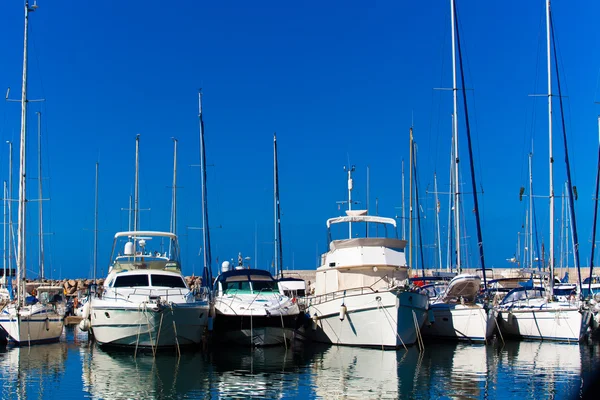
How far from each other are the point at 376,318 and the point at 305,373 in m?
5.06

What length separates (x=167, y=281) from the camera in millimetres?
25672

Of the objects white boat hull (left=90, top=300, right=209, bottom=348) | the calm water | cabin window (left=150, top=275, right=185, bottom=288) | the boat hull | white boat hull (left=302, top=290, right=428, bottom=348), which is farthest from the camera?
cabin window (left=150, top=275, right=185, bottom=288)

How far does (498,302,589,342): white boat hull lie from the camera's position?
2656cm

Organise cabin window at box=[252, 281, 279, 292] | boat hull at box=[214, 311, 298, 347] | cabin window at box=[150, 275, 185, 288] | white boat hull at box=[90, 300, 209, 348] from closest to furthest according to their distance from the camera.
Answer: white boat hull at box=[90, 300, 209, 348] < boat hull at box=[214, 311, 298, 347] < cabin window at box=[150, 275, 185, 288] < cabin window at box=[252, 281, 279, 292]

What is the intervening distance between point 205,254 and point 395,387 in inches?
686

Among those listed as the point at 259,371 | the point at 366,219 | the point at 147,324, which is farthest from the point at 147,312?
the point at 366,219

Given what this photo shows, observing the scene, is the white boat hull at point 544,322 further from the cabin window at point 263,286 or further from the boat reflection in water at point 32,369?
the boat reflection in water at point 32,369

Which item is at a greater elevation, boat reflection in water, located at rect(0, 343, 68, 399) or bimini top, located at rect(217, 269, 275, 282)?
bimini top, located at rect(217, 269, 275, 282)

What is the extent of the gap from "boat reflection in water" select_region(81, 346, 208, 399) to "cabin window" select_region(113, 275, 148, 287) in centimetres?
245

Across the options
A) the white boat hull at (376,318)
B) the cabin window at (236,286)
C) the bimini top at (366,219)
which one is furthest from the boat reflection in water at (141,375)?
the bimini top at (366,219)

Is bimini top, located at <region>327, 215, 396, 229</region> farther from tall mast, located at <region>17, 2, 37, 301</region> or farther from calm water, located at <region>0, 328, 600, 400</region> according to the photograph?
tall mast, located at <region>17, 2, 37, 301</region>

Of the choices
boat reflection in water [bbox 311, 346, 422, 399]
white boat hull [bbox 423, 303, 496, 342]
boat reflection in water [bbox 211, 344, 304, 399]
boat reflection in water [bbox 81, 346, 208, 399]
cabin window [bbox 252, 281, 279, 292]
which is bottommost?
boat reflection in water [bbox 311, 346, 422, 399]

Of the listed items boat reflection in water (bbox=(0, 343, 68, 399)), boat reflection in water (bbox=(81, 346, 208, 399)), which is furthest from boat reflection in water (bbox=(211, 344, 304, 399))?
boat reflection in water (bbox=(0, 343, 68, 399))

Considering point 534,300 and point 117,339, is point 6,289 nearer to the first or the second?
point 117,339
